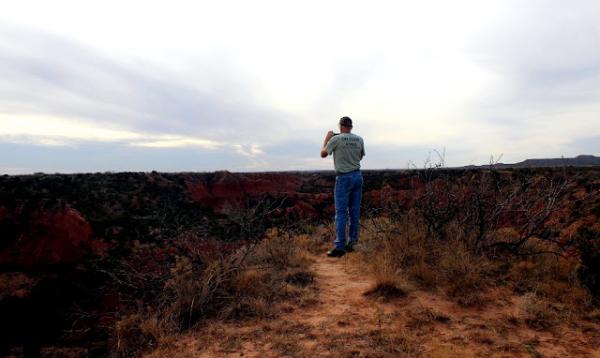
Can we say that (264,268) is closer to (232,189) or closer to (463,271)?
(463,271)

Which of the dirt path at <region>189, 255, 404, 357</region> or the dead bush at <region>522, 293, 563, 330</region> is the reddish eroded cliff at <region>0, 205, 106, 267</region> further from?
the dead bush at <region>522, 293, 563, 330</region>

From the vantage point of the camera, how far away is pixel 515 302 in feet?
11.8

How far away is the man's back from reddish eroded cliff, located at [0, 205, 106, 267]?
5856 mm

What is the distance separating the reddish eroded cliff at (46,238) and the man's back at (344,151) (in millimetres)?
5856

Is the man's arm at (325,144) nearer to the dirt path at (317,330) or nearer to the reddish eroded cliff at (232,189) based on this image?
the dirt path at (317,330)

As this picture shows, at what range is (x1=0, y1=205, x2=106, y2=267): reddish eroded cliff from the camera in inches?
279

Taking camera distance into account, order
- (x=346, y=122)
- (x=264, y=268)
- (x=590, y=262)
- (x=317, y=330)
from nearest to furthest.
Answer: (x=317, y=330), (x=590, y=262), (x=264, y=268), (x=346, y=122)

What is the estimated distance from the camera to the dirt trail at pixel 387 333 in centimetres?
279

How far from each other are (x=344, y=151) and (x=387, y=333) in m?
2.67

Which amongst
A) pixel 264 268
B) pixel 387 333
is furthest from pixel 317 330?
pixel 264 268

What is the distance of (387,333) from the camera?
3.08 meters

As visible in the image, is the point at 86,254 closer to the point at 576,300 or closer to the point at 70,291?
the point at 70,291

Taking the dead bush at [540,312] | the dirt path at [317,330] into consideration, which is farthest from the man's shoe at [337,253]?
the dead bush at [540,312]

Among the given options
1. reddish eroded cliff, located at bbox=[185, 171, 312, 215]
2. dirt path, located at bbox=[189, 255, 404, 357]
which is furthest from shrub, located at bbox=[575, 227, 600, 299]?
reddish eroded cliff, located at bbox=[185, 171, 312, 215]
